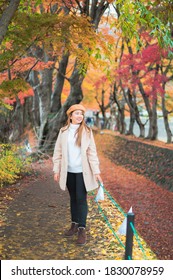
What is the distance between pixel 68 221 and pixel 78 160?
2.24 metres

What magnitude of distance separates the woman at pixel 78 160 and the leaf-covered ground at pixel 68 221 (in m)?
0.56

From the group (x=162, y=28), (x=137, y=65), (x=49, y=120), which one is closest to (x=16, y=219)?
(x=162, y=28)

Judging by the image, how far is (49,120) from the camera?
19719 mm

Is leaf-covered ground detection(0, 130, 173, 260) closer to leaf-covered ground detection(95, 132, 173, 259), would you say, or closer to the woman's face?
leaf-covered ground detection(95, 132, 173, 259)

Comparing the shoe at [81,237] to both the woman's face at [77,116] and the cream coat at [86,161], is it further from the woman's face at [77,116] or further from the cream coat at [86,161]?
the woman's face at [77,116]

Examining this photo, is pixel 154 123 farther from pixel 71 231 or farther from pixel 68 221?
pixel 71 231

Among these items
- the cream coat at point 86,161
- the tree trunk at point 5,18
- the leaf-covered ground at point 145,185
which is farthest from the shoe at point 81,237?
the tree trunk at point 5,18

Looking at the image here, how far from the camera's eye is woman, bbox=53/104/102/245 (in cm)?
621

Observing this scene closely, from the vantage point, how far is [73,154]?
20.7 ft

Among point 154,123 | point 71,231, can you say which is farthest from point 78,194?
point 154,123
